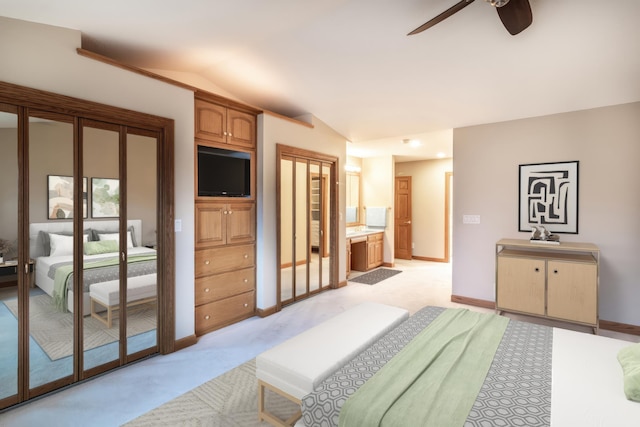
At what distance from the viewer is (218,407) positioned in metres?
2.15

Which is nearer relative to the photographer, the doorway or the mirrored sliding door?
the mirrored sliding door

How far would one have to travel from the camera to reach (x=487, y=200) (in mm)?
4238

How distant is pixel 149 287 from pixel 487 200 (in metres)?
4.03

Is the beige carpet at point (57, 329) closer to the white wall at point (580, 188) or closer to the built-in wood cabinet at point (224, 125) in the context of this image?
the built-in wood cabinet at point (224, 125)

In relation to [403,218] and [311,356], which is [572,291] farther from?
[403,218]

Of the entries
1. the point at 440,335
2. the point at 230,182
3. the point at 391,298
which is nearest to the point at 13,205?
the point at 230,182

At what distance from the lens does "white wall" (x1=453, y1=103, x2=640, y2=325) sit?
3.44 metres

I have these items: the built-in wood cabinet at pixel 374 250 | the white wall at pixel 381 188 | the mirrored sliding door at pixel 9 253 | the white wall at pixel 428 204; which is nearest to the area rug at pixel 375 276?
the built-in wood cabinet at pixel 374 250

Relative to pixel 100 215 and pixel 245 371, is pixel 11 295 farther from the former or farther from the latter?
pixel 245 371

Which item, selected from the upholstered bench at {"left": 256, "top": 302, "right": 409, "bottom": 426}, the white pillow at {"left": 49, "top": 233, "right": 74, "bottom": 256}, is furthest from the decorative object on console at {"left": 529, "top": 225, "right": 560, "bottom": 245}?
the white pillow at {"left": 49, "top": 233, "right": 74, "bottom": 256}

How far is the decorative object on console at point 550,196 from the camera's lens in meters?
3.71

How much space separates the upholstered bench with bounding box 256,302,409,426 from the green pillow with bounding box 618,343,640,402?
1.20m

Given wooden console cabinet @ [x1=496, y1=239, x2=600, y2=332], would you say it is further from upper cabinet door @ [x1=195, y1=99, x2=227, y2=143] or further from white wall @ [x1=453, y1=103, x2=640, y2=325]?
upper cabinet door @ [x1=195, y1=99, x2=227, y2=143]

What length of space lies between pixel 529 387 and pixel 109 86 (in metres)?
3.32
